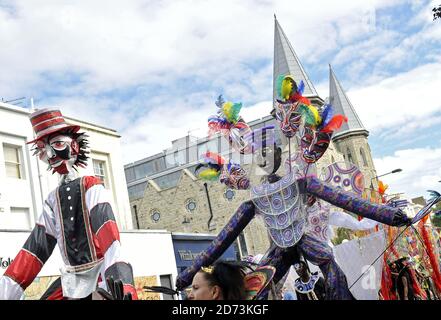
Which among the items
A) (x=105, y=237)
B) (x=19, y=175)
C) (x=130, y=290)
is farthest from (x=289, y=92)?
(x=19, y=175)

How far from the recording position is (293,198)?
18.2 feet

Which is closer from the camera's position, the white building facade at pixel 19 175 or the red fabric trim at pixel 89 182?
the red fabric trim at pixel 89 182

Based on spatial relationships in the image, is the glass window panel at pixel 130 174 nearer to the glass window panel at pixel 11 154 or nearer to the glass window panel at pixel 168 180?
the glass window panel at pixel 168 180

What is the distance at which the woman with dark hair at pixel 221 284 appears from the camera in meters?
2.72

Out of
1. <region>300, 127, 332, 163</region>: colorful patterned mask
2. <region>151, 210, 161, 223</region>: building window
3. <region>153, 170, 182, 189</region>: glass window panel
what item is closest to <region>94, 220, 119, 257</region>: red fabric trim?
<region>300, 127, 332, 163</region>: colorful patterned mask

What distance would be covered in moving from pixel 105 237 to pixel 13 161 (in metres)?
11.2

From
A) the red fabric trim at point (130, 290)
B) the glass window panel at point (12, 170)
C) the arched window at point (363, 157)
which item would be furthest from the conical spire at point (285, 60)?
the red fabric trim at point (130, 290)

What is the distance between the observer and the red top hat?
4.05 meters

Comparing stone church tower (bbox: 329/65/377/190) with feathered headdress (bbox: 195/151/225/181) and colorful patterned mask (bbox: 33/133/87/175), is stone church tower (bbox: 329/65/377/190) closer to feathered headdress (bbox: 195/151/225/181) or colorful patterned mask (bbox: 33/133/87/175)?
feathered headdress (bbox: 195/151/225/181)

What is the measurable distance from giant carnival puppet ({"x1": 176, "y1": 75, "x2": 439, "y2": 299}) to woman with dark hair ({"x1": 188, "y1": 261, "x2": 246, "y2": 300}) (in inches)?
100

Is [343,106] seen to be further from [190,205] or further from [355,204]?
[355,204]

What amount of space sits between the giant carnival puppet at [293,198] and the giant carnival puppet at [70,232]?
170 centimetres
